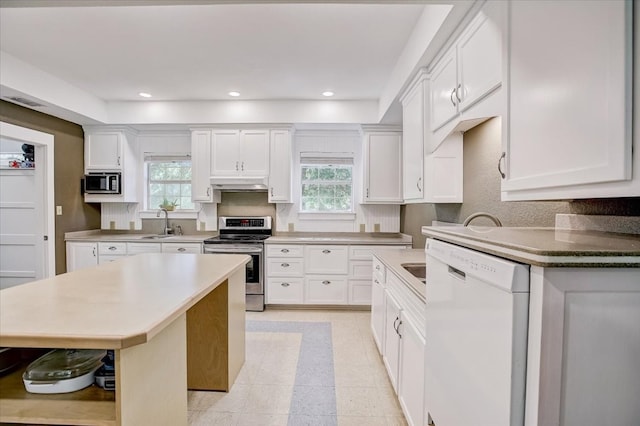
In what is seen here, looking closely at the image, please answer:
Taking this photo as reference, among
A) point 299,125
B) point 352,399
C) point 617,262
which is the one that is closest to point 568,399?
point 617,262

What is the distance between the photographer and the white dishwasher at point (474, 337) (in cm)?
75

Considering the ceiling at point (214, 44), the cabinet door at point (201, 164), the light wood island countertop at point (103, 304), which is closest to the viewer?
the light wood island countertop at point (103, 304)

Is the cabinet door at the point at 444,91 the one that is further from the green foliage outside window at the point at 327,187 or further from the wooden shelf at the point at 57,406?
the green foliage outside window at the point at 327,187

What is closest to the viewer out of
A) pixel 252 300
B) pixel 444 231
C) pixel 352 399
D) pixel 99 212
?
pixel 444 231

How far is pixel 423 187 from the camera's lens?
7.85ft

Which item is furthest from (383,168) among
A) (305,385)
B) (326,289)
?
Answer: (305,385)

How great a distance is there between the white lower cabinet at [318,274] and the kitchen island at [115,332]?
1942 millimetres

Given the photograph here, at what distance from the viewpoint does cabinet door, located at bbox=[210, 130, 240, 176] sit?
4.04 metres

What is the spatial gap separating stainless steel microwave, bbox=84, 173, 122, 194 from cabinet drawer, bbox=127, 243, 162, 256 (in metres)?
0.84

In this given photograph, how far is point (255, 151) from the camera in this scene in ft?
13.2

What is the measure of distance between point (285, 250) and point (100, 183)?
2.67 meters

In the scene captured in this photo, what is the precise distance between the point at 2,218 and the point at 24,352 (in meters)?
3.82

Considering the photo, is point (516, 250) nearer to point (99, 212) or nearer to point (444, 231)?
point (444, 231)

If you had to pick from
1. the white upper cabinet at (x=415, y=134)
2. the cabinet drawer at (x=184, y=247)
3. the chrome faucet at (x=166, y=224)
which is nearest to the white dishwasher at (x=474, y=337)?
the white upper cabinet at (x=415, y=134)
